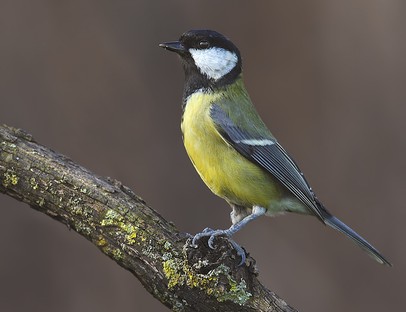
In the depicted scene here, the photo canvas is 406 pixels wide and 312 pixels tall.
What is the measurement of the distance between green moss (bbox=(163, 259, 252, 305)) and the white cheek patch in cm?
97

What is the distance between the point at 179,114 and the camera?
13.6 feet

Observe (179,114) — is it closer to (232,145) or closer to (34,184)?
(232,145)

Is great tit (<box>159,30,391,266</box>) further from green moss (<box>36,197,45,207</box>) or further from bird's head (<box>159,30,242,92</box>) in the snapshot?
green moss (<box>36,197,45,207</box>)

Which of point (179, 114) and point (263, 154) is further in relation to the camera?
point (179, 114)

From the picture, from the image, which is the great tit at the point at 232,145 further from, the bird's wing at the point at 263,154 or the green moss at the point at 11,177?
the green moss at the point at 11,177

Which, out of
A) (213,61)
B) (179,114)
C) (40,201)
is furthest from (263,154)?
(179,114)

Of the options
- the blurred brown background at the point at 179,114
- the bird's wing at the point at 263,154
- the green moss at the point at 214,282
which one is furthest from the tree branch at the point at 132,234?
the blurred brown background at the point at 179,114

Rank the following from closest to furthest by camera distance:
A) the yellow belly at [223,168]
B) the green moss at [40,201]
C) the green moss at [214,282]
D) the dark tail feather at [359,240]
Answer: the green moss at [214,282]
the green moss at [40,201]
the yellow belly at [223,168]
the dark tail feather at [359,240]

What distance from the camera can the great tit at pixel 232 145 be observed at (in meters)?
2.85

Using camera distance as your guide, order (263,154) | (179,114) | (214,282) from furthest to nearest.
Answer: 1. (179,114)
2. (263,154)
3. (214,282)

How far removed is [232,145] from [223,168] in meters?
0.11

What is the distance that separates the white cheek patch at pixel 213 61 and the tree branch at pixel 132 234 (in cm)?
72

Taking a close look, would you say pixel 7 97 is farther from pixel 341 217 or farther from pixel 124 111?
pixel 341 217

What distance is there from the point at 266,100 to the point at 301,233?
799 millimetres
